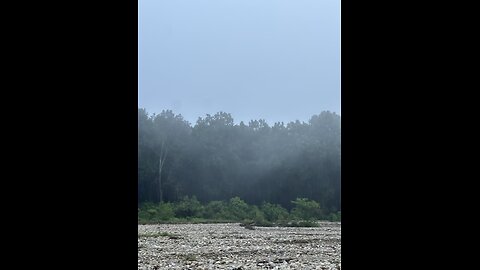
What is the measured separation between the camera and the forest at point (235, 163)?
86.7ft

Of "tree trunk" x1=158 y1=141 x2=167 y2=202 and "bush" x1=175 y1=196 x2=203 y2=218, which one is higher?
"tree trunk" x1=158 y1=141 x2=167 y2=202

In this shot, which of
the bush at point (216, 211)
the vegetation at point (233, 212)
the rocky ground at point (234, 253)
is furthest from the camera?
the bush at point (216, 211)

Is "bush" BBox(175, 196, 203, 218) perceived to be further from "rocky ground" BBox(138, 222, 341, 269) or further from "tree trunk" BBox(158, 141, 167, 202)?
"rocky ground" BBox(138, 222, 341, 269)

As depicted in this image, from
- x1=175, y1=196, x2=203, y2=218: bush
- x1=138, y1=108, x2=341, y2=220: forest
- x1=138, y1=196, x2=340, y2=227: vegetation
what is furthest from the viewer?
x1=138, y1=108, x2=341, y2=220: forest

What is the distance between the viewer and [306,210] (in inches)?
→ 961

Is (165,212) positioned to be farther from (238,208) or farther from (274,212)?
(274,212)

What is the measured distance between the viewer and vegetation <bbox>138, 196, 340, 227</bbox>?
23.5 meters

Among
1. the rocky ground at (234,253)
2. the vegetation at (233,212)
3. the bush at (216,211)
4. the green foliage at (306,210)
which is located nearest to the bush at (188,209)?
the vegetation at (233,212)

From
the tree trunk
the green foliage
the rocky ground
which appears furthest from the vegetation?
the rocky ground

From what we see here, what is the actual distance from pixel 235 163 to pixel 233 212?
3.84 metres

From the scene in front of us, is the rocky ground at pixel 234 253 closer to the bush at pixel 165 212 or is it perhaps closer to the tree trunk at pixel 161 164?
the bush at pixel 165 212
